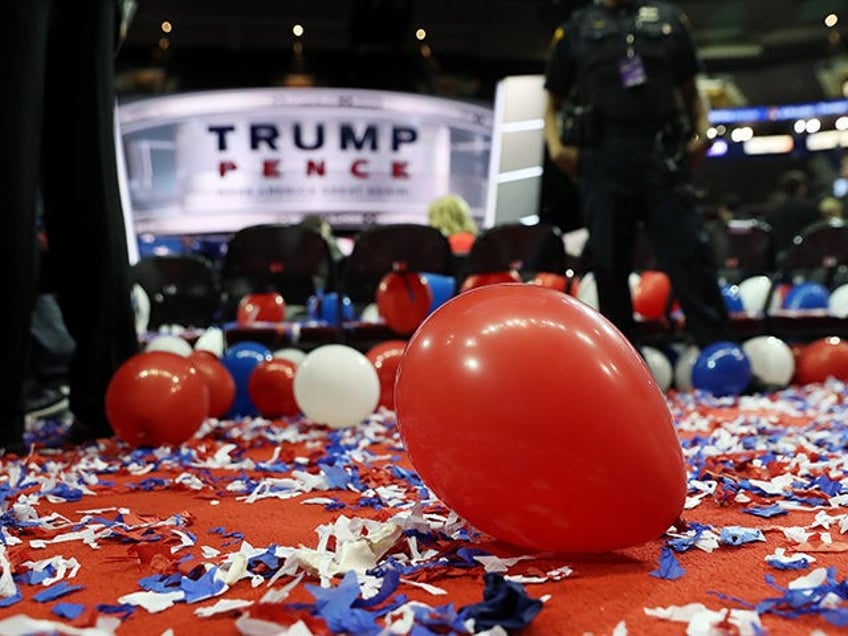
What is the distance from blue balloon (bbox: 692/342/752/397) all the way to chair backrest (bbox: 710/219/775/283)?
181 centimetres

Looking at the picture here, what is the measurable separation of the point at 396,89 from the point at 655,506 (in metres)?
8.72

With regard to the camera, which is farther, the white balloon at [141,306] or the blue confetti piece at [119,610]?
the white balloon at [141,306]

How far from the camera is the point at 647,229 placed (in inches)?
123

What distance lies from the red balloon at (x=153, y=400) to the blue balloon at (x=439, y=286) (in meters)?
1.61

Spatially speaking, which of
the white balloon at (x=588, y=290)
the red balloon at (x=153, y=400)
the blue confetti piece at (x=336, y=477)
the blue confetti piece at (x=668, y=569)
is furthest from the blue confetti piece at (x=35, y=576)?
the white balloon at (x=588, y=290)

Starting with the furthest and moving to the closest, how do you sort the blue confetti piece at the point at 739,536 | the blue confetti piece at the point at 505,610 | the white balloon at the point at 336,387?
1. the white balloon at the point at 336,387
2. the blue confetti piece at the point at 739,536
3. the blue confetti piece at the point at 505,610

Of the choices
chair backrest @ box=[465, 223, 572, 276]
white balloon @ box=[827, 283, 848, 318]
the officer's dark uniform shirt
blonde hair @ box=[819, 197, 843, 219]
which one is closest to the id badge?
the officer's dark uniform shirt

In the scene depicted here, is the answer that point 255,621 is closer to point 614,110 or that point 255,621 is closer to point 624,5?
point 614,110

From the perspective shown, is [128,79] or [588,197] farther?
[128,79]

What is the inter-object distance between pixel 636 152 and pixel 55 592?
8.37ft

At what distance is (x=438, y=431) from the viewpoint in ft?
3.51

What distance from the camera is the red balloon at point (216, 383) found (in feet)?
8.01

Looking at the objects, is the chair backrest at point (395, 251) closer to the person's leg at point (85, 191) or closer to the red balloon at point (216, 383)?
the red balloon at point (216, 383)

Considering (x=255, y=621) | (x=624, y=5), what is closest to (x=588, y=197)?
(x=624, y=5)
